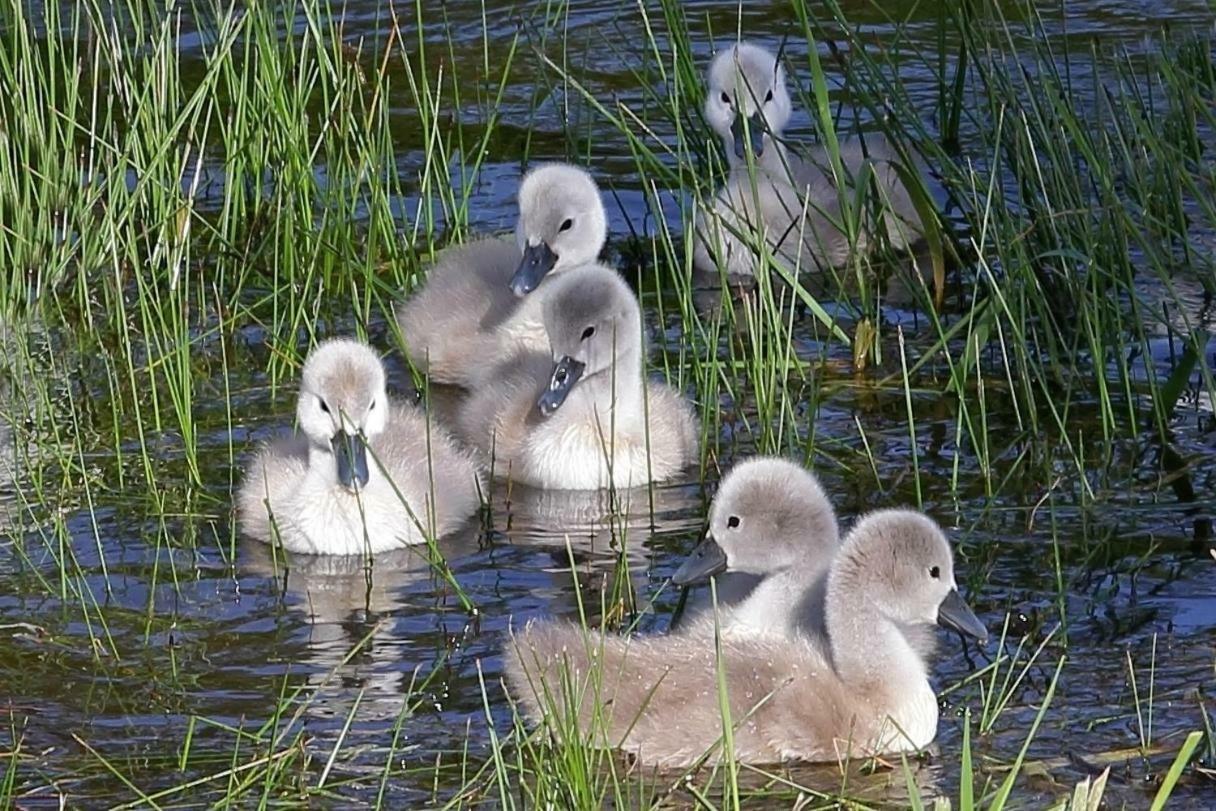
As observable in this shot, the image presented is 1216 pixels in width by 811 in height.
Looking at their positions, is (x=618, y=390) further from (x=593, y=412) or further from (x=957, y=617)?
(x=957, y=617)

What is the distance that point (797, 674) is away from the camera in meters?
4.88

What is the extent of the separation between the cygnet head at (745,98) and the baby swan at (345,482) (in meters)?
2.42

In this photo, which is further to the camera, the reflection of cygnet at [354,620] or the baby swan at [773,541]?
the baby swan at [773,541]

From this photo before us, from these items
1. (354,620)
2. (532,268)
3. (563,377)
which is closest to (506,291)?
(532,268)

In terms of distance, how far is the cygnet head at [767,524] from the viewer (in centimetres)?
532

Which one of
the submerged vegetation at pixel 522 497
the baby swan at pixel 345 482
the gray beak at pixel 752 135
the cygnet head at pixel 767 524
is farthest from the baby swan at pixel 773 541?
the gray beak at pixel 752 135

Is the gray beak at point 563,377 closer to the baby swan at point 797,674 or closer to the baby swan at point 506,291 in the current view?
the baby swan at point 506,291

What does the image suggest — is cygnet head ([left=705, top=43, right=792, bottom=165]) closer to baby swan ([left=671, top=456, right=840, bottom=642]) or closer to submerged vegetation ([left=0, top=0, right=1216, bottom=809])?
submerged vegetation ([left=0, top=0, right=1216, bottom=809])

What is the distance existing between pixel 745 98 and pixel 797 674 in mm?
4003

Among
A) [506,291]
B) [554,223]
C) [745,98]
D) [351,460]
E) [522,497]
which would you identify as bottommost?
[522,497]

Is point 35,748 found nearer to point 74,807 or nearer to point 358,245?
point 74,807

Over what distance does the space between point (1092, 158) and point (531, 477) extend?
171 centimetres

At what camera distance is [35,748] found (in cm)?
491

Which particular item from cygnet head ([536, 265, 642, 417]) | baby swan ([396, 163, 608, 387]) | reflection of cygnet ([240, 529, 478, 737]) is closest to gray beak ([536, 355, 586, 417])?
cygnet head ([536, 265, 642, 417])
